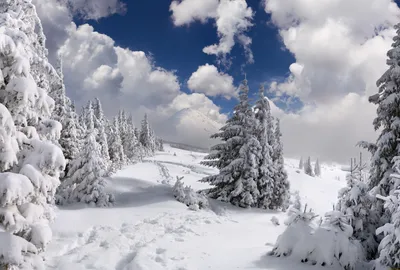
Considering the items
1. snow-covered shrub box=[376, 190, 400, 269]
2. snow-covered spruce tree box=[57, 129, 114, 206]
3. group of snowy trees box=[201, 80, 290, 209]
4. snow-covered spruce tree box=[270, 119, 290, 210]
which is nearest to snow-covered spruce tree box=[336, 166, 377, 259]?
snow-covered shrub box=[376, 190, 400, 269]

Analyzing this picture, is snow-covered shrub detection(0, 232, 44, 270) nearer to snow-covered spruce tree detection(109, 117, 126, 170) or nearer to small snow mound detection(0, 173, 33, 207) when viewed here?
small snow mound detection(0, 173, 33, 207)

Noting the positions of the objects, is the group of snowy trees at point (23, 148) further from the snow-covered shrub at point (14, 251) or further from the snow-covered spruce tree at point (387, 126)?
the snow-covered spruce tree at point (387, 126)

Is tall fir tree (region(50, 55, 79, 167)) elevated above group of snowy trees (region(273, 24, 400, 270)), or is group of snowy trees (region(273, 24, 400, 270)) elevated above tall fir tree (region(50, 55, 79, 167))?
tall fir tree (region(50, 55, 79, 167))

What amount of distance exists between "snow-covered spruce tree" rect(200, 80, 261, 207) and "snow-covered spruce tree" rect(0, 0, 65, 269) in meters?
17.8

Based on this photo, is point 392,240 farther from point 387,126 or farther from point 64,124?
point 64,124

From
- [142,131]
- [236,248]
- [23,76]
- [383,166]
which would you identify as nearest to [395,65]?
[383,166]

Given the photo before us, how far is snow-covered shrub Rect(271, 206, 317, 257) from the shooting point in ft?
37.3

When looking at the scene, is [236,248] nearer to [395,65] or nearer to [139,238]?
[139,238]

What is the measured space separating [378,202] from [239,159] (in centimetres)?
1321

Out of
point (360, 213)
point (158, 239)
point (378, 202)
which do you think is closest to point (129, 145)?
point (158, 239)

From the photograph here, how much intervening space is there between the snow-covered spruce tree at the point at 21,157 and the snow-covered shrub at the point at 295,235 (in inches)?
308

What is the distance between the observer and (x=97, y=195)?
2039 cm

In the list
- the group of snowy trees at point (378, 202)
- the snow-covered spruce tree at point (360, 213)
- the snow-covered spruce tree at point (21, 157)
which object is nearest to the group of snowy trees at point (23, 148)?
the snow-covered spruce tree at point (21, 157)

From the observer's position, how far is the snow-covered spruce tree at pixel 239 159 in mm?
25484
